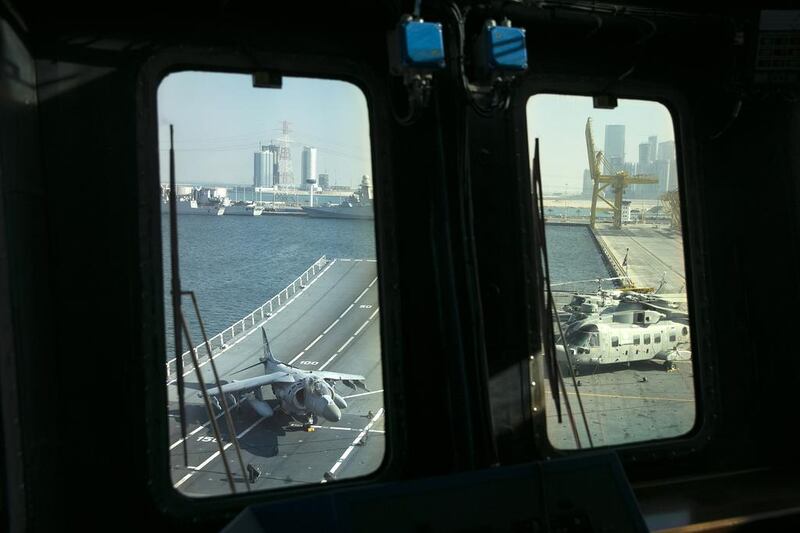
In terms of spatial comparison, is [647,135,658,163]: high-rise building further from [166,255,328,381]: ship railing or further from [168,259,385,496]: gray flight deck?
[166,255,328,381]: ship railing

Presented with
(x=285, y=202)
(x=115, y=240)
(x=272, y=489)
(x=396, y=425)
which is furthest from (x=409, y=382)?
(x=115, y=240)

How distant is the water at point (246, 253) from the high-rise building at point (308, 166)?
142 mm

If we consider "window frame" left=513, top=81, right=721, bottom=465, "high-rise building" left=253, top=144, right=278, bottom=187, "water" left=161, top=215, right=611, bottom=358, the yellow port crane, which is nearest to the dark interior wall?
"window frame" left=513, top=81, right=721, bottom=465

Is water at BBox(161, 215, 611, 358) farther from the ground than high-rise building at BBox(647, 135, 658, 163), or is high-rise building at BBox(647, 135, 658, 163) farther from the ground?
high-rise building at BBox(647, 135, 658, 163)

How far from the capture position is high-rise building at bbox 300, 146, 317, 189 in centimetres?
236

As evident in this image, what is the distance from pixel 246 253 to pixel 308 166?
1.26ft

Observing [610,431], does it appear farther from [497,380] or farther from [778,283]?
[778,283]

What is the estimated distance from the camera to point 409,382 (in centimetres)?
241

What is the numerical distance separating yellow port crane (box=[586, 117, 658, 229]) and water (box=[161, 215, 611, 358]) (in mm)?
955

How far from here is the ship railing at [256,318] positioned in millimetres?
2240

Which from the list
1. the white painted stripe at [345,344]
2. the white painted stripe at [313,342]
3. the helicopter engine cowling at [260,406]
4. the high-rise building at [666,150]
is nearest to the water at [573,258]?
the high-rise building at [666,150]

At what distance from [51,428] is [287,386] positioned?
2.45 feet

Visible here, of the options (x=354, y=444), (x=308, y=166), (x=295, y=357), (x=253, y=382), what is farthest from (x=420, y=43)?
(x=354, y=444)

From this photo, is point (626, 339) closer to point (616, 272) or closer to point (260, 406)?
point (616, 272)
